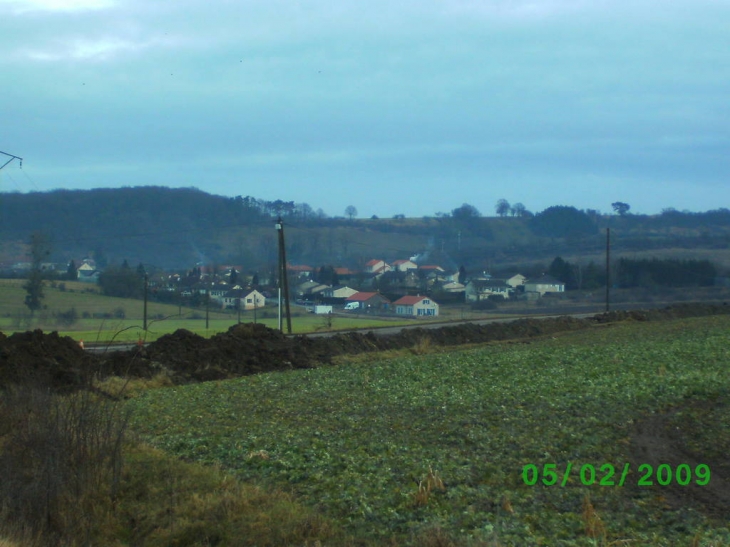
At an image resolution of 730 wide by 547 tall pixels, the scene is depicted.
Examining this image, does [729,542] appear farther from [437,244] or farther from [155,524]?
[437,244]

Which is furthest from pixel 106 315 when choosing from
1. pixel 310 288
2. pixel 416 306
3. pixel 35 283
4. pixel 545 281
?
pixel 545 281

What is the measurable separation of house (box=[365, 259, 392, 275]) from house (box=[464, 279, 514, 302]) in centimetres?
705

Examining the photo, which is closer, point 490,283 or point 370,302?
point 370,302

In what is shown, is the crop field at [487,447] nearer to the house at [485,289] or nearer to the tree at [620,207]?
the house at [485,289]

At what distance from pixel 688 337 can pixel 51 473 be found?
24768 millimetres

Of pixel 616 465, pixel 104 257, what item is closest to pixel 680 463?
pixel 616 465

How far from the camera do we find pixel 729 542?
20.9ft

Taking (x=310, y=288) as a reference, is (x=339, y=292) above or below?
below

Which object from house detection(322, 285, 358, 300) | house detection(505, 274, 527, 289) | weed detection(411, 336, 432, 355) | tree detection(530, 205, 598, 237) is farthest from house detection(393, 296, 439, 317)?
tree detection(530, 205, 598, 237)

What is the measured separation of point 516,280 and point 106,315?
140 ft

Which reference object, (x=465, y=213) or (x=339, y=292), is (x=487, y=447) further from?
(x=465, y=213)

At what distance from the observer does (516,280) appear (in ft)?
243

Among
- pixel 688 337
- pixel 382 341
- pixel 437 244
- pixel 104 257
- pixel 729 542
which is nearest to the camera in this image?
pixel 729 542

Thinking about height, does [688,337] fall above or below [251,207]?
below
